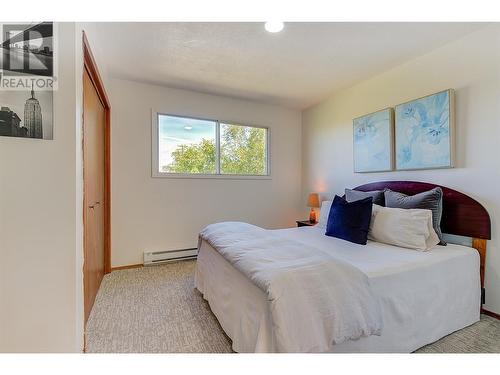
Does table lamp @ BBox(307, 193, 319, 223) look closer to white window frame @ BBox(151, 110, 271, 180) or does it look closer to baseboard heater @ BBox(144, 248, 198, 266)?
white window frame @ BBox(151, 110, 271, 180)

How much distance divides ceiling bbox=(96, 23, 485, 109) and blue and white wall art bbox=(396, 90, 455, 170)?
54 centimetres

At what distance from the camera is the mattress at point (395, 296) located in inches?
54.4

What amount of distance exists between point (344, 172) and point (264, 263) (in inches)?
96.4

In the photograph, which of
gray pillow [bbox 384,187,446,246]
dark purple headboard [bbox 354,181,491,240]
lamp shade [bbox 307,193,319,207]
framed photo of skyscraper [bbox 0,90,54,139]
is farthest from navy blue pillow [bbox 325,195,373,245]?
framed photo of skyscraper [bbox 0,90,54,139]

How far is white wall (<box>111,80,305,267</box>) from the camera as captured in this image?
3.13 metres

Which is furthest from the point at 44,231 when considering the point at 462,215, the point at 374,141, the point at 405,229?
the point at 374,141

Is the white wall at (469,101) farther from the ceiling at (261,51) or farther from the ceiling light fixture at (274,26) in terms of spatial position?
the ceiling light fixture at (274,26)

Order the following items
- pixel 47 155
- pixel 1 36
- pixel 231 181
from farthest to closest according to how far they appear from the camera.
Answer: pixel 231 181 < pixel 47 155 < pixel 1 36

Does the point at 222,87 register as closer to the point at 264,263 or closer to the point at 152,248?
the point at 152,248

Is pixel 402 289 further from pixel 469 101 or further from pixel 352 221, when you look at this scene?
pixel 469 101

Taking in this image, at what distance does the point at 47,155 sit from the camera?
1234 millimetres

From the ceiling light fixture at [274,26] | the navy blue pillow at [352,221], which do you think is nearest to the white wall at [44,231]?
the ceiling light fixture at [274,26]

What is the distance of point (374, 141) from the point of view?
115 inches
